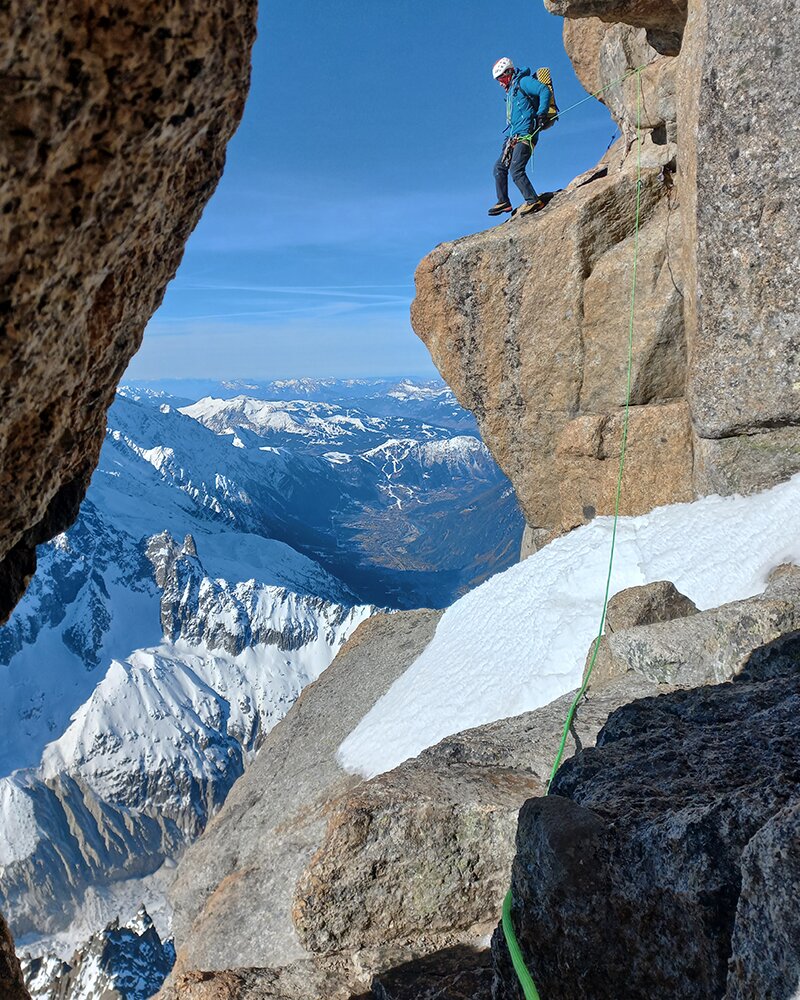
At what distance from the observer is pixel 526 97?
19656 millimetres

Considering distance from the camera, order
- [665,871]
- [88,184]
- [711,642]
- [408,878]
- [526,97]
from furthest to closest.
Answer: [526,97] → [711,642] → [408,878] → [665,871] → [88,184]

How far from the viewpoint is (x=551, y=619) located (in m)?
16.4

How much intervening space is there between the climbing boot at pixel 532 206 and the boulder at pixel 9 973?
22.5 metres

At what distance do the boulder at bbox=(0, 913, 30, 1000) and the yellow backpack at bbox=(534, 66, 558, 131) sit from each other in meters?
21.8

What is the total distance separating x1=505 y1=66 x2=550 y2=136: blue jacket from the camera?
1967cm

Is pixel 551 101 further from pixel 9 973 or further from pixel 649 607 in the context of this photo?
pixel 9 973

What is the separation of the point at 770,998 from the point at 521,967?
1.89 m

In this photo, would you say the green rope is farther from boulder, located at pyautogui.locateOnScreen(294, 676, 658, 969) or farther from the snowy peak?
the snowy peak

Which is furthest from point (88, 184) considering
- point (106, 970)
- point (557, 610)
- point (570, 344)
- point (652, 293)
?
point (106, 970)

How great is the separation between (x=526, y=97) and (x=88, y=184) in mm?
19751

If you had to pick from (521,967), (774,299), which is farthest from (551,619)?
(521,967)

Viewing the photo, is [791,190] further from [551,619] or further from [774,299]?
[551,619]

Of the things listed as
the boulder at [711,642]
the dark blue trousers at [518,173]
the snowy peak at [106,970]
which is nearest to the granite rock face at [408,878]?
the boulder at [711,642]

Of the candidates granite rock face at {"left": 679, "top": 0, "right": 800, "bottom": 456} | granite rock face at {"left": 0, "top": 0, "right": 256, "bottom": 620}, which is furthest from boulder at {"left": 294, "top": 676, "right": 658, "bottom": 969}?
granite rock face at {"left": 679, "top": 0, "right": 800, "bottom": 456}
